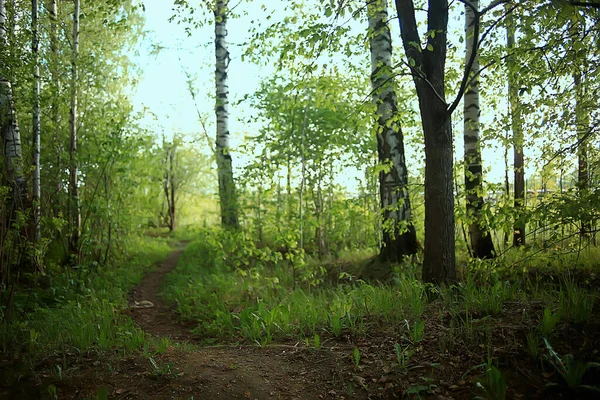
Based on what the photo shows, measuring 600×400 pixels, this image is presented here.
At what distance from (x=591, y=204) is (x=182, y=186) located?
25.9 m

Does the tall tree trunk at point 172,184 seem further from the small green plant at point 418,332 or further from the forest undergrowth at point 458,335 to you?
the small green plant at point 418,332

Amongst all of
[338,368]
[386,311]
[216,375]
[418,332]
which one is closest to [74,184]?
[216,375]

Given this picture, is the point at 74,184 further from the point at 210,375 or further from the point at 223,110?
the point at 210,375

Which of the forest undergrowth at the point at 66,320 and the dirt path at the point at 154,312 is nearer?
the forest undergrowth at the point at 66,320

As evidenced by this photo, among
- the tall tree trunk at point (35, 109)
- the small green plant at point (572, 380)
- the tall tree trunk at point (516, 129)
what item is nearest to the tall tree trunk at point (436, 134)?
the tall tree trunk at point (516, 129)

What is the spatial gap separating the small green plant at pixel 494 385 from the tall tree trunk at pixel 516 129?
2.01 metres

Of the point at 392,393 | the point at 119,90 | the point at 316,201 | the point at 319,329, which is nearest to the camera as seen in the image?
the point at 392,393

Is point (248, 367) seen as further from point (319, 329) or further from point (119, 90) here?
point (119, 90)

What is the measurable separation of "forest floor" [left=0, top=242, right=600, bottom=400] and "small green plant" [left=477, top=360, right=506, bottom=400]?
44mm

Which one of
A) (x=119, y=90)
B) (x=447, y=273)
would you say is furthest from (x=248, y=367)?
(x=119, y=90)

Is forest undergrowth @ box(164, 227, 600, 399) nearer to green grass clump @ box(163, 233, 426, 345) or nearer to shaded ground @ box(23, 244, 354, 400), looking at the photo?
green grass clump @ box(163, 233, 426, 345)

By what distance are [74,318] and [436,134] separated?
568 centimetres

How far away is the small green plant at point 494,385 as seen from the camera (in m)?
2.62

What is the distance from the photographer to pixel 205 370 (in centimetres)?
352
